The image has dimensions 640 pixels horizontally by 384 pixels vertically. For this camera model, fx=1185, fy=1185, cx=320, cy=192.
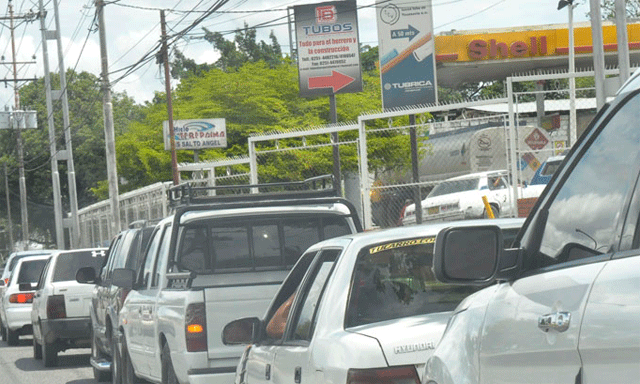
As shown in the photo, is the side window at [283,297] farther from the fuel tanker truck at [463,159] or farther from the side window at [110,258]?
the fuel tanker truck at [463,159]

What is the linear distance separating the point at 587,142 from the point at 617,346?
2.55 ft

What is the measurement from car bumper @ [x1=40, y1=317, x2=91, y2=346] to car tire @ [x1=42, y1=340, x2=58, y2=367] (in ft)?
0.40

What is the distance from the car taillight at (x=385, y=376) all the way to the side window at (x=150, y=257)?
559 centimetres

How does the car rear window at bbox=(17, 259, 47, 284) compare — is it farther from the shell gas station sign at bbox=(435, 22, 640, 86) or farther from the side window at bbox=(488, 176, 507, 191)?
the shell gas station sign at bbox=(435, 22, 640, 86)

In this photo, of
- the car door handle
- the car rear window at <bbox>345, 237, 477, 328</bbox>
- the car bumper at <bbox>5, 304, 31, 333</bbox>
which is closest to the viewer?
the car door handle

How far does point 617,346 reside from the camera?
2.75m

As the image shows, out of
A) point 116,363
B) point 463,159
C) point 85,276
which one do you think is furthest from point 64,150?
point 116,363

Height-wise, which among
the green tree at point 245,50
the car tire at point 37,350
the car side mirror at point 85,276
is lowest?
the car tire at point 37,350

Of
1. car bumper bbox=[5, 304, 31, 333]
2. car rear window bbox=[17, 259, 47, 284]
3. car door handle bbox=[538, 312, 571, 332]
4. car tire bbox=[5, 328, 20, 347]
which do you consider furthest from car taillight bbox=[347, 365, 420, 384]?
car rear window bbox=[17, 259, 47, 284]

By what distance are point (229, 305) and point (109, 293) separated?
5.25 metres

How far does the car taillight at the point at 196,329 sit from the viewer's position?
8.73 meters

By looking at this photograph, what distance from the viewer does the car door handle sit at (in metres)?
3.06

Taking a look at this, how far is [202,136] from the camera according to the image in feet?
123

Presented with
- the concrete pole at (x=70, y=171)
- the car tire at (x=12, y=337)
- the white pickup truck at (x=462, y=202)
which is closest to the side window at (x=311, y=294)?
the white pickup truck at (x=462, y=202)
